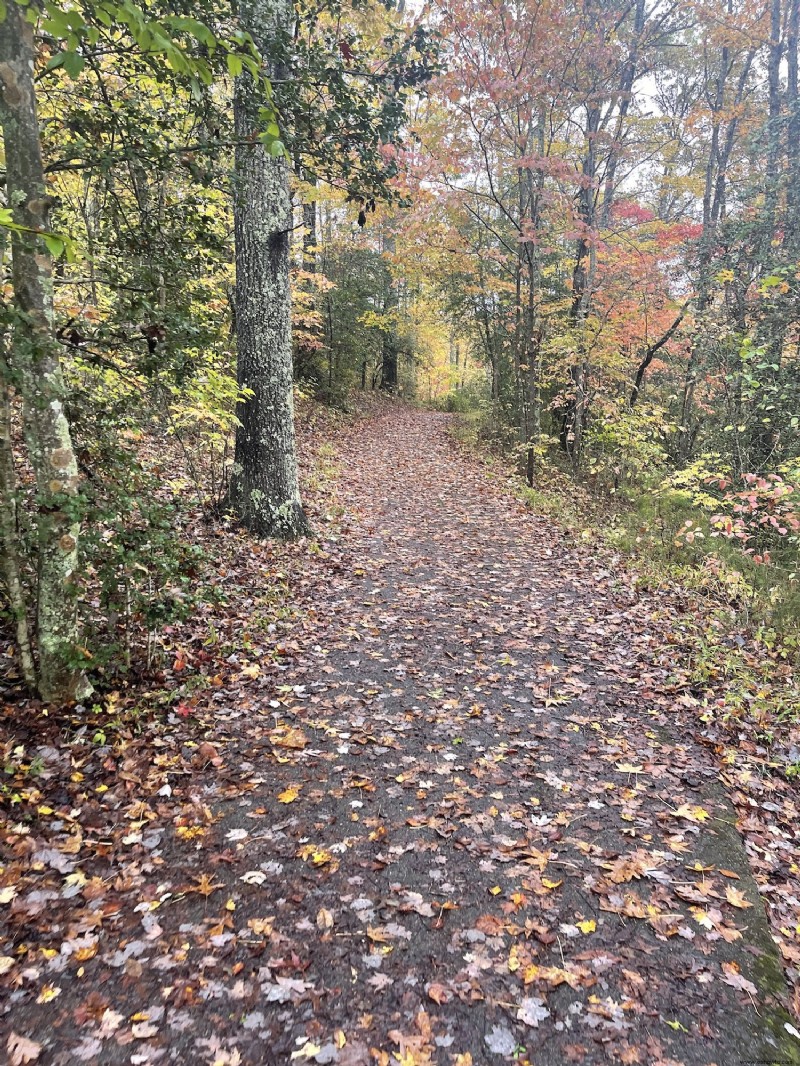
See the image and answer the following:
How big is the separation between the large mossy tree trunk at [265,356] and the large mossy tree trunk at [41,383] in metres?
3.48

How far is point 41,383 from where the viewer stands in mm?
3754

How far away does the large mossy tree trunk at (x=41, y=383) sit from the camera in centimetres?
341

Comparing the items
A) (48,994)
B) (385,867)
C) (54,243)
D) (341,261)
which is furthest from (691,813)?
(341,261)

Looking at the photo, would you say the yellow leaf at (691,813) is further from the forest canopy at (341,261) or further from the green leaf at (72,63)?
the green leaf at (72,63)

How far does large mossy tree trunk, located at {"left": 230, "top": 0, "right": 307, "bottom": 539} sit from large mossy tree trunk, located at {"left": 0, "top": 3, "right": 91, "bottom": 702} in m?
3.48

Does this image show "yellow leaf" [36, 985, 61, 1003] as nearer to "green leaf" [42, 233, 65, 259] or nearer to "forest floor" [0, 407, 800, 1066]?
"forest floor" [0, 407, 800, 1066]

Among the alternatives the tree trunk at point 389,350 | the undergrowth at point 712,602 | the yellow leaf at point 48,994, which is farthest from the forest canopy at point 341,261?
the yellow leaf at point 48,994

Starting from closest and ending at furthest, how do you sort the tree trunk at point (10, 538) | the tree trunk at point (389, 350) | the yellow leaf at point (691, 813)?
the tree trunk at point (10, 538)
the yellow leaf at point (691, 813)
the tree trunk at point (389, 350)

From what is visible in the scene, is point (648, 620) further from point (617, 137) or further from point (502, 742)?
point (617, 137)

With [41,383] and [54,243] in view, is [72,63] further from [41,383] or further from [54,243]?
[41,383]

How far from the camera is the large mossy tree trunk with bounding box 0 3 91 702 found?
341cm

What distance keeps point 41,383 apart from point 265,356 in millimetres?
4346

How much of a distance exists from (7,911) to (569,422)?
14625mm

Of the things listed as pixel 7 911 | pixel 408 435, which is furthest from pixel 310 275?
pixel 7 911
